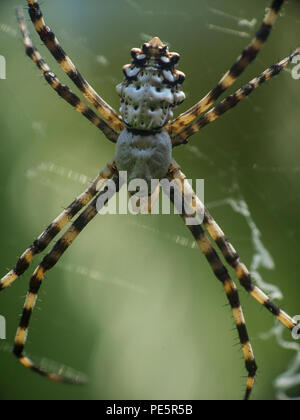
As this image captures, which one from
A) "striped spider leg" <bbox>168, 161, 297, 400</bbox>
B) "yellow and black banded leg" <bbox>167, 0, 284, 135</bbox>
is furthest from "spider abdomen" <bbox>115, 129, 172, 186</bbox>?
"striped spider leg" <bbox>168, 161, 297, 400</bbox>

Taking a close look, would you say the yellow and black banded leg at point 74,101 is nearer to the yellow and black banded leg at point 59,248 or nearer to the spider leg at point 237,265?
the yellow and black banded leg at point 59,248

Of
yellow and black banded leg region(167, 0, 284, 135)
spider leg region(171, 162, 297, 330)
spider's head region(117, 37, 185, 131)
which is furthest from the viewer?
spider leg region(171, 162, 297, 330)

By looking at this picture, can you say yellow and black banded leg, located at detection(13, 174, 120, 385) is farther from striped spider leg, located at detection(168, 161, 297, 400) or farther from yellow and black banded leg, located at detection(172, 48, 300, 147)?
yellow and black banded leg, located at detection(172, 48, 300, 147)

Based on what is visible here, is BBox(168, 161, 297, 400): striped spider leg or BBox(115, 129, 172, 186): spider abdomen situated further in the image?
BBox(168, 161, 297, 400): striped spider leg

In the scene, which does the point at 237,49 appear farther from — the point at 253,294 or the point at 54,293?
the point at 54,293

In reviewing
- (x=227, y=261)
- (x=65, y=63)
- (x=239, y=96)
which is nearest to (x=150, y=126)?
(x=239, y=96)

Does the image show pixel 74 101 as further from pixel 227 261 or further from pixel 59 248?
pixel 227 261

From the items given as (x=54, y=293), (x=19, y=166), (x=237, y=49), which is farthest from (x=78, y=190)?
(x=237, y=49)
